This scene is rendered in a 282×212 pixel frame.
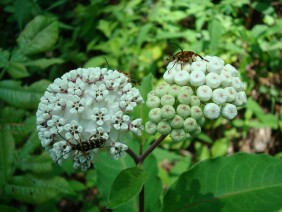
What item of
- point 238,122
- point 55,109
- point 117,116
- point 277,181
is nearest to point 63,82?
point 55,109

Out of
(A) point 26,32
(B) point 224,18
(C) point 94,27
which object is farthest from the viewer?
(C) point 94,27

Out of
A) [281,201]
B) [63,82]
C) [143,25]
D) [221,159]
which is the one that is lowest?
[281,201]

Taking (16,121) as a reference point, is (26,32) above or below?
above

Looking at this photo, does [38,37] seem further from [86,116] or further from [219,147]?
[219,147]

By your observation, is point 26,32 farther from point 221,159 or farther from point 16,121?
point 221,159

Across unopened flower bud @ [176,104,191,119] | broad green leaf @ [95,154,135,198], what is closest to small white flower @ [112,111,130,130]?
unopened flower bud @ [176,104,191,119]

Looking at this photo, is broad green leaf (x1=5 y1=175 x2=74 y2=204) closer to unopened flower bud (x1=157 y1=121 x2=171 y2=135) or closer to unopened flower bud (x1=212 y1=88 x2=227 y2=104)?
unopened flower bud (x1=157 y1=121 x2=171 y2=135)

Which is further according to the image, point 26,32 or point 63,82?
point 26,32
